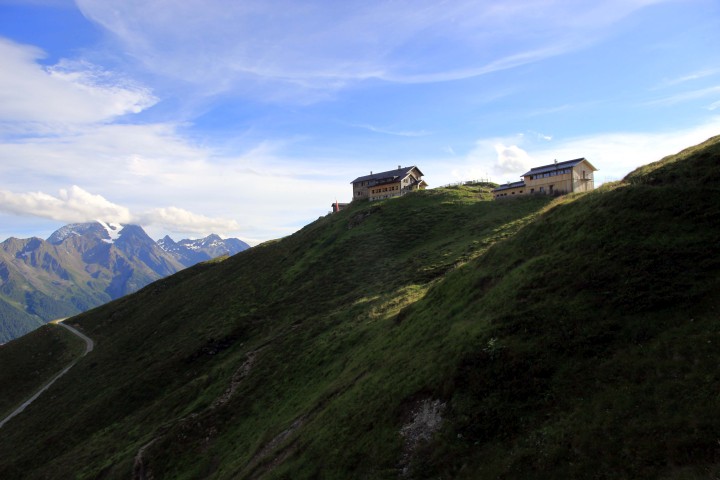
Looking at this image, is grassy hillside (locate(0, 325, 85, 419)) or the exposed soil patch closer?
the exposed soil patch

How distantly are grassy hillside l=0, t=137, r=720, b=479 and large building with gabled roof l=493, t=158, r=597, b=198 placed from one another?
102 feet

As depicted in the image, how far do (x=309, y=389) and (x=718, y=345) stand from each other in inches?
1337

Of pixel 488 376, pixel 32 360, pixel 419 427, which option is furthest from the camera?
pixel 32 360

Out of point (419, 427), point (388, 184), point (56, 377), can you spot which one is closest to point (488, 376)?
point (419, 427)

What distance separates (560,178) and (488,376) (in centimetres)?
7869

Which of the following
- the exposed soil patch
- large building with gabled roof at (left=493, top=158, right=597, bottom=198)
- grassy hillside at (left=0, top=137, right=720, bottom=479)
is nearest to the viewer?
grassy hillside at (left=0, top=137, right=720, bottom=479)

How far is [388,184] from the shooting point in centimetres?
13450

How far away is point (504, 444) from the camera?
1906 centimetres

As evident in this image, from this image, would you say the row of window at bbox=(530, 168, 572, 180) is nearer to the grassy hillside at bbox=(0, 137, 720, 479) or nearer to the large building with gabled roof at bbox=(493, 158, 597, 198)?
the large building with gabled roof at bbox=(493, 158, 597, 198)

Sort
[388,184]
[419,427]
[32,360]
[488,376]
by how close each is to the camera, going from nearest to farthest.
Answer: [488,376], [419,427], [32,360], [388,184]

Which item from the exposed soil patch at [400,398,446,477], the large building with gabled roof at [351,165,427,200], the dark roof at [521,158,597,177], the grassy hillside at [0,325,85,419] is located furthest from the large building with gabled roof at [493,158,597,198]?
the grassy hillside at [0,325,85,419]

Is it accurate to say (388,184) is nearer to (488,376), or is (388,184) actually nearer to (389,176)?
(389,176)

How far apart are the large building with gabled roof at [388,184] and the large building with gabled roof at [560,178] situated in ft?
140

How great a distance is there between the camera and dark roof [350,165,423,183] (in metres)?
135
